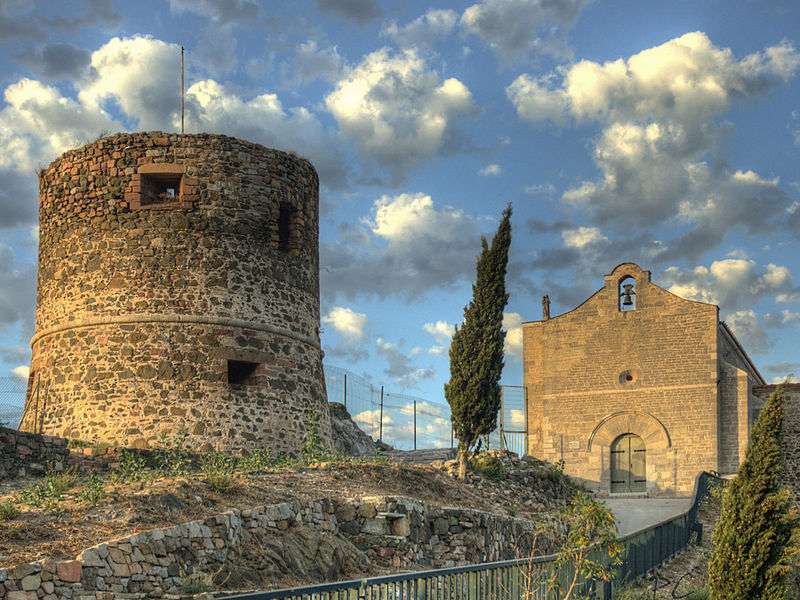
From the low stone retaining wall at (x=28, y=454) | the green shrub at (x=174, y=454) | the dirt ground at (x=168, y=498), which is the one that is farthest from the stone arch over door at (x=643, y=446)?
the low stone retaining wall at (x=28, y=454)

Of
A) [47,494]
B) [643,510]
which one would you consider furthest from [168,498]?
[643,510]

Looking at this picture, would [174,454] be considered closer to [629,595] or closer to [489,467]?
[629,595]

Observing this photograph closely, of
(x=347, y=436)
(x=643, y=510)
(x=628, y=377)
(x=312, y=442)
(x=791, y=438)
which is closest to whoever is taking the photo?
(x=312, y=442)

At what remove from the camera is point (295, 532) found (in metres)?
11.2

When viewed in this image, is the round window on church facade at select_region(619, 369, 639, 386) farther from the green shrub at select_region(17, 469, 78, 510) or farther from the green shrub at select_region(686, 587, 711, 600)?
the green shrub at select_region(17, 469, 78, 510)

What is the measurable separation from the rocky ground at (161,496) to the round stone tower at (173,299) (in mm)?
2254

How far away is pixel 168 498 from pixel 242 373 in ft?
24.6

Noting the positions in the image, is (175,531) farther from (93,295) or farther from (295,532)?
(93,295)

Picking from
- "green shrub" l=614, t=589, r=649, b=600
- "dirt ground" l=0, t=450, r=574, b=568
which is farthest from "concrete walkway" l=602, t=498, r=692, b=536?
"green shrub" l=614, t=589, r=649, b=600

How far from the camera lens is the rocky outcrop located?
24453 mm

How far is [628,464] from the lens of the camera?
91.9 feet

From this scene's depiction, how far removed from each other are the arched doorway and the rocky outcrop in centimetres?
750

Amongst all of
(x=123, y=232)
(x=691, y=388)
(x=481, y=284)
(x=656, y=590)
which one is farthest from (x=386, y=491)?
(x=691, y=388)

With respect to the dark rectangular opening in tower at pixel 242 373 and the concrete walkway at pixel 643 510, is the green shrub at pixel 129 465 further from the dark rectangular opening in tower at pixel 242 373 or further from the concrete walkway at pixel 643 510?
the concrete walkway at pixel 643 510
